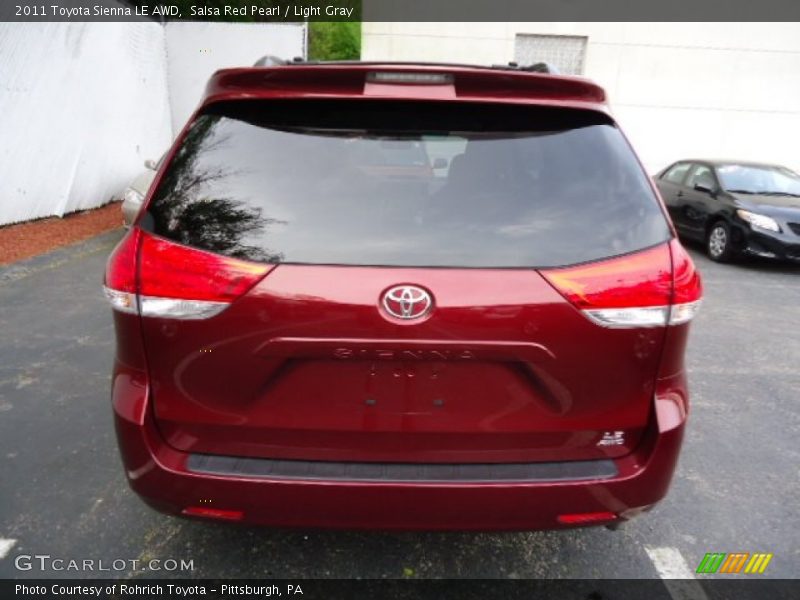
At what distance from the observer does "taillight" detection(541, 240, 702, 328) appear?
173 cm

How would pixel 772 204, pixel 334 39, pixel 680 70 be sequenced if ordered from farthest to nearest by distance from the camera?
pixel 334 39
pixel 680 70
pixel 772 204

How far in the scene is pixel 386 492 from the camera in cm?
178

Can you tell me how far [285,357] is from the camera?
5.68 ft

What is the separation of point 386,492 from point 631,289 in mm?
955

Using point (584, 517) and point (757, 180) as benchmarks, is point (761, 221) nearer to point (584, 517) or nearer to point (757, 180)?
point (757, 180)

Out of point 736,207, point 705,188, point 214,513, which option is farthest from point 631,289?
point 705,188

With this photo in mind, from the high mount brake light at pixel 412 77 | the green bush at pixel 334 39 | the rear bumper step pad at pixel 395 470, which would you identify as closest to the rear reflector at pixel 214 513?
the rear bumper step pad at pixel 395 470

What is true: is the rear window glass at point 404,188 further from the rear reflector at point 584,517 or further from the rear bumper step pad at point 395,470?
the rear reflector at point 584,517

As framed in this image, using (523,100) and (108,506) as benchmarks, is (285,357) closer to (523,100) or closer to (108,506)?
(523,100)

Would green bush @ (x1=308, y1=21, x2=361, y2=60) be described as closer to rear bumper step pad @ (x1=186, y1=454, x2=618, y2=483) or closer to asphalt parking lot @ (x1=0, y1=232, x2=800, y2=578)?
asphalt parking lot @ (x1=0, y1=232, x2=800, y2=578)

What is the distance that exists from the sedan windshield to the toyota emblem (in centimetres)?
911

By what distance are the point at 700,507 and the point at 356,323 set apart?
2.17m

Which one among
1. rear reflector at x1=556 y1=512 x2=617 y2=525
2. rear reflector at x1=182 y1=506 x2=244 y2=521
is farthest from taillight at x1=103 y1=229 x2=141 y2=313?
rear reflector at x1=556 y1=512 x2=617 y2=525

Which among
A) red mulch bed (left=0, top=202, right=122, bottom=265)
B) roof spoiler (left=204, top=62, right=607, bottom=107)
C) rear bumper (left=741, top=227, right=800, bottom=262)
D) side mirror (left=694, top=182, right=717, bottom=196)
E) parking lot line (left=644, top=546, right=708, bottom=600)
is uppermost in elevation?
roof spoiler (left=204, top=62, right=607, bottom=107)
